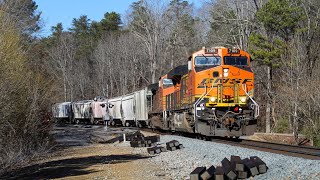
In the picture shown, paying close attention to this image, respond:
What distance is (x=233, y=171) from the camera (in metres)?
9.59

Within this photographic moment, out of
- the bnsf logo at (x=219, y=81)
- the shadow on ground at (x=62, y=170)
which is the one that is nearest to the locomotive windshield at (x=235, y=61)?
the bnsf logo at (x=219, y=81)

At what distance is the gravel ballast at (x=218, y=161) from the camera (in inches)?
372

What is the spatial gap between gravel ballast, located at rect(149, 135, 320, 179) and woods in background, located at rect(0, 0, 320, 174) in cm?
574

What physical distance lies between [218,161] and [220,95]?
7410 millimetres

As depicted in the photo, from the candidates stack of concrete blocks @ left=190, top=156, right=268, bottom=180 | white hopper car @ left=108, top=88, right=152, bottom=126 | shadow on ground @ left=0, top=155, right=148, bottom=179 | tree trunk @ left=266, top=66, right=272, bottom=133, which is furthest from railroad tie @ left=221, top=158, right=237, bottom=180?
tree trunk @ left=266, top=66, right=272, bottom=133

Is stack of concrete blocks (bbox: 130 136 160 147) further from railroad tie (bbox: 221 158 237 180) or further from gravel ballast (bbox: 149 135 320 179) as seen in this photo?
railroad tie (bbox: 221 158 237 180)

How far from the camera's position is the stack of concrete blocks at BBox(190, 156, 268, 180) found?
9.40m

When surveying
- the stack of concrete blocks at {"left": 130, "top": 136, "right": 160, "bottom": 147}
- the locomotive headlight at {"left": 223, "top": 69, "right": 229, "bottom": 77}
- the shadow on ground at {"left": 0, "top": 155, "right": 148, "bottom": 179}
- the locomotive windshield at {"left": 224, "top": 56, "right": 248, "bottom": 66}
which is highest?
the locomotive windshield at {"left": 224, "top": 56, "right": 248, "bottom": 66}

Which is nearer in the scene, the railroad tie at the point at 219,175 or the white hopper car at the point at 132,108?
the railroad tie at the point at 219,175

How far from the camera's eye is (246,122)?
19094mm

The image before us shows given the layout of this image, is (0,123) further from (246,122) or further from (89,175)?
(246,122)

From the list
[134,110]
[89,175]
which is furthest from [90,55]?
[89,175]

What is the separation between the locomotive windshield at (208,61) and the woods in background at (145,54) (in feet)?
24.0

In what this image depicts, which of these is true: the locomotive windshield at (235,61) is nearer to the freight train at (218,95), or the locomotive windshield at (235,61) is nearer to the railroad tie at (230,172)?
the freight train at (218,95)
